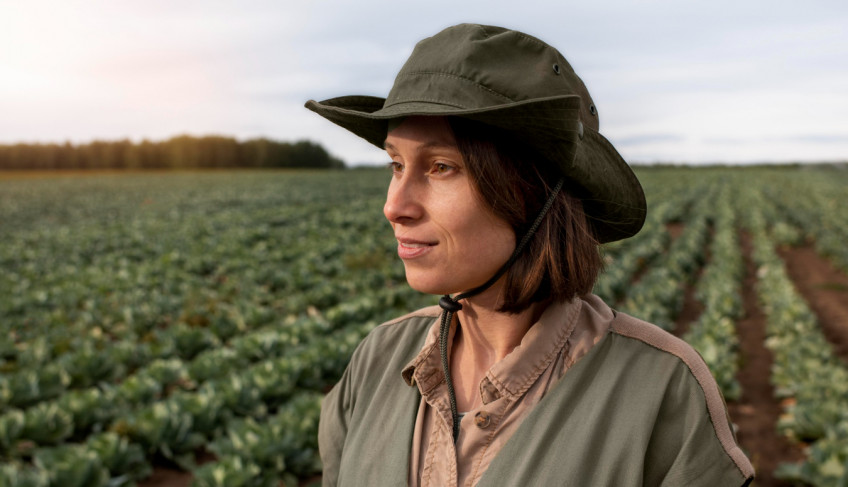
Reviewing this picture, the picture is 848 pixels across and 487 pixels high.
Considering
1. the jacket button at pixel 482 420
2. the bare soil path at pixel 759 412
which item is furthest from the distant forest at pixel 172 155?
the jacket button at pixel 482 420

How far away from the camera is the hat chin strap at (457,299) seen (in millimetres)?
1307

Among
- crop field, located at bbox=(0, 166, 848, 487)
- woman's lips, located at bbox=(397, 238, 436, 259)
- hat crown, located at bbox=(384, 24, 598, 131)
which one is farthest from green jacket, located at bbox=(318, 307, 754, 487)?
crop field, located at bbox=(0, 166, 848, 487)

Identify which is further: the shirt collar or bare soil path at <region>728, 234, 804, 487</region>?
bare soil path at <region>728, 234, 804, 487</region>

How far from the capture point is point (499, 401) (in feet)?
4.22

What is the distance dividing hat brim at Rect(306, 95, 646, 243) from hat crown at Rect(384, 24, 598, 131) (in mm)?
40

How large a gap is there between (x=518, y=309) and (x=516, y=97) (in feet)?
1.57

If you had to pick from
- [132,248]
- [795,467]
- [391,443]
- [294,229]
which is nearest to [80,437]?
[391,443]

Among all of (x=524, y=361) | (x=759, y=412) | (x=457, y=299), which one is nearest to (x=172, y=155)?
(x=759, y=412)

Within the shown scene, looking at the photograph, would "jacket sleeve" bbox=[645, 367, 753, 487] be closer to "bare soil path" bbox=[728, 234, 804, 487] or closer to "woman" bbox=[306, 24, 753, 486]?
"woman" bbox=[306, 24, 753, 486]

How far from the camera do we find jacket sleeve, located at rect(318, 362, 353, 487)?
5.28 feet

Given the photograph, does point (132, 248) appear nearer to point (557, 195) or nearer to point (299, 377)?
point (299, 377)

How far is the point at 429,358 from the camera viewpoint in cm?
144

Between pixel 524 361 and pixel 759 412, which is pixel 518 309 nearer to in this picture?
pixel 524 361

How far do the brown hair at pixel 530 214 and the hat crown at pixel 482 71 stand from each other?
6cm
